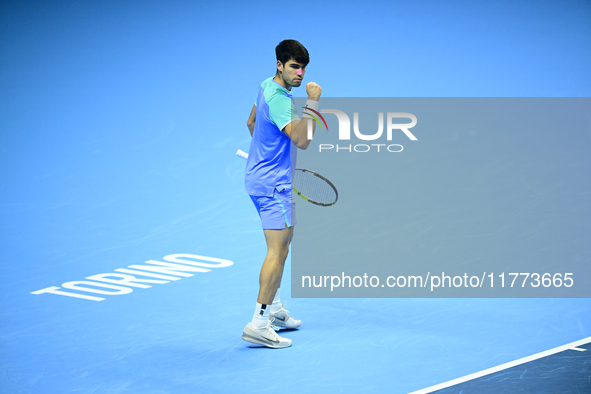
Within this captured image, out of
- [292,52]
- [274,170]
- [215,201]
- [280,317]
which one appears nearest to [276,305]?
[280,317]

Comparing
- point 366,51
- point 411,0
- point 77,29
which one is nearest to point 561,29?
point 411,0

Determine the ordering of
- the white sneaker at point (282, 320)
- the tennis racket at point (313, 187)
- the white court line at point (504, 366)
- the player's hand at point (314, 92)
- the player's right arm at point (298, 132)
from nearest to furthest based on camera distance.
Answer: the white court line at point (504, 366), the player's right arm at point (298, 132), the player's hand at point (314, 92), the white sneaker at point (282, 320), the tennis racket at point (313, 187)

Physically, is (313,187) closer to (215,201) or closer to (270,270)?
(270,270)

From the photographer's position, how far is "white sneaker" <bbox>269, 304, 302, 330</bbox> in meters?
4.16

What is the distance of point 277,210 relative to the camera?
3.93 metres

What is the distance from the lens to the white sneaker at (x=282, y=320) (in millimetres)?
4164

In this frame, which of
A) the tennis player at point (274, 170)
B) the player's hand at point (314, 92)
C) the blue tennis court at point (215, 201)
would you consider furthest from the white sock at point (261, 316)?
the player's hand at point (314, 92)

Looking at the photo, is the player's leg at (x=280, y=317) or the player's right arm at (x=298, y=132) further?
the player's leg at (x=280, y=317)

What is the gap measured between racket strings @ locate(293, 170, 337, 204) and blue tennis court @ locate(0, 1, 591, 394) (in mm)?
752

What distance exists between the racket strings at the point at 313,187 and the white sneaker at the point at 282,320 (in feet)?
2.59

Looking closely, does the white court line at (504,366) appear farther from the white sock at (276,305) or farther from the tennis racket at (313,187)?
the tennis racket at (313,187)

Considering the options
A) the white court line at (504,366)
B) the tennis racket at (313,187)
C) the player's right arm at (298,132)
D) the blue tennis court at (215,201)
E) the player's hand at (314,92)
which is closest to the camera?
the white court line at (504,366)

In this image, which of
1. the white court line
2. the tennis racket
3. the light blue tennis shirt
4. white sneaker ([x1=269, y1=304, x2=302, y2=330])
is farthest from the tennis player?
the white court line

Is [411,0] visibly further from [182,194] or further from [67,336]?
[67,336]
